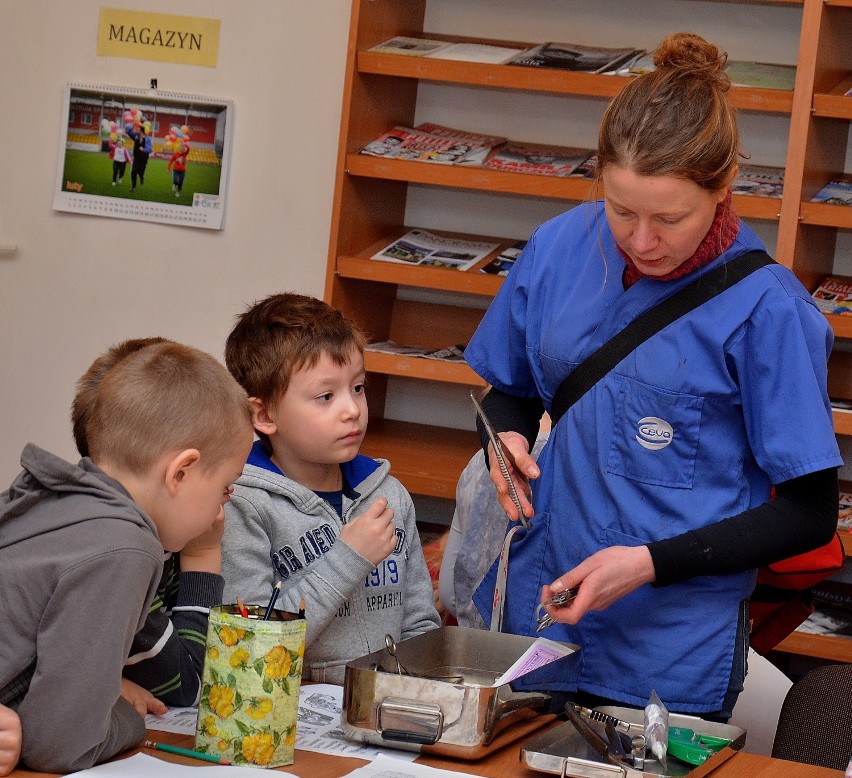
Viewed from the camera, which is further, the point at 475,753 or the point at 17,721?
the point at 475,753

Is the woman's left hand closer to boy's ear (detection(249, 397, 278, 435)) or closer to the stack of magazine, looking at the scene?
boy's ear (detection(249, 397, 278, 435))

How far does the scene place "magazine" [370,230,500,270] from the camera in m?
2.97

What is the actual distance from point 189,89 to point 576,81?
47.7 inches

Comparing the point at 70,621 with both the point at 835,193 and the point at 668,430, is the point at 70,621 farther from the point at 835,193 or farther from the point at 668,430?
the point at 835,193

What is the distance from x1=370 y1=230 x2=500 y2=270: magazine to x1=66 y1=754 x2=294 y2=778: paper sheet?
6.20 ft

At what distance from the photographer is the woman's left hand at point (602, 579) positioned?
144cm

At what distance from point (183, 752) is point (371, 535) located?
1.58 ft

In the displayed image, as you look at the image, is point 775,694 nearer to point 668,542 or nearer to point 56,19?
point 668,542

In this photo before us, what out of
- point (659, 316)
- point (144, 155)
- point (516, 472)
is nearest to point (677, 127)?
point (659, 316)

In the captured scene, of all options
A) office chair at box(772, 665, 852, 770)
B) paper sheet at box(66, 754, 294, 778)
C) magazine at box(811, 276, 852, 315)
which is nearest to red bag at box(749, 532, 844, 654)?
office chair at box(772, 665, 852, 770)

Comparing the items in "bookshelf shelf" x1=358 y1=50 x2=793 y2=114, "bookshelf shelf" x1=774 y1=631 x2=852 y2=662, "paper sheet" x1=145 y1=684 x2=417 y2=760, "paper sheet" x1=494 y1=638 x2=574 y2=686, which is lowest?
"bookshelf shelf" x1=774 y1=631 x2=852 y2=662

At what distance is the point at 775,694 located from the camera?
214cm

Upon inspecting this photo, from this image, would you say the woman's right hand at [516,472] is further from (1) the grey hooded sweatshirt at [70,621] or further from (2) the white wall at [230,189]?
(2) the white wall at [230,189]

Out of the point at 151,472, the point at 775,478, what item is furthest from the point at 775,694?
the point at 151,472
